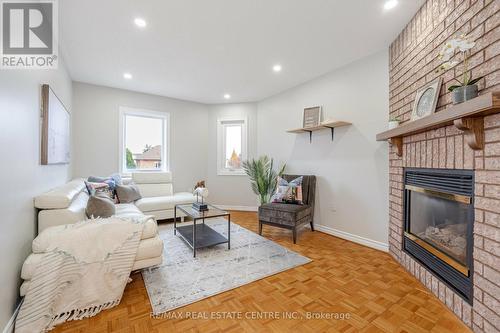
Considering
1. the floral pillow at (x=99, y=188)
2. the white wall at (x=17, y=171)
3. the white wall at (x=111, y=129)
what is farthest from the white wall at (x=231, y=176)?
the white wall at (x=17, y=171)

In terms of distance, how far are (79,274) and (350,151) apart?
3253mm

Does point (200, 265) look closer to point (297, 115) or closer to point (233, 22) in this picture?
point (233, 22)

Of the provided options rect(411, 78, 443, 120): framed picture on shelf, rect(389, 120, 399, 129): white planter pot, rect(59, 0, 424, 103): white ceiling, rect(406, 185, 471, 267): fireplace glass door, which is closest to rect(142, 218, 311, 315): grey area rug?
rect(406, 185, 471, 267): fireplace glass door

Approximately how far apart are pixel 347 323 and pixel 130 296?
1680mm

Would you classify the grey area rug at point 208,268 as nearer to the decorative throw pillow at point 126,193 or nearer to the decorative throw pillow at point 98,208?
the decorative throw pillow at point 98,208

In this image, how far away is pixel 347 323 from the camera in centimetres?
152

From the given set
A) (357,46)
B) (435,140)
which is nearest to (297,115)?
(357,46)

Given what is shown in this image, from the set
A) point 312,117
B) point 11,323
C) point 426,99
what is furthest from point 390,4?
point 11,323

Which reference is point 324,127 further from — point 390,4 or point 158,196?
point 158,196

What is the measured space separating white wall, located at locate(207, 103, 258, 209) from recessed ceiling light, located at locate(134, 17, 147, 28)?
118 inches

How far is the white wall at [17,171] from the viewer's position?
4.49 feet

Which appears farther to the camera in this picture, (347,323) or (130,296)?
(130,296)

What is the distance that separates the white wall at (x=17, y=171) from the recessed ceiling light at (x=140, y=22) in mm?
1016

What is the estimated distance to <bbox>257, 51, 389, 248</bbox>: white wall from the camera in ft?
9.20
